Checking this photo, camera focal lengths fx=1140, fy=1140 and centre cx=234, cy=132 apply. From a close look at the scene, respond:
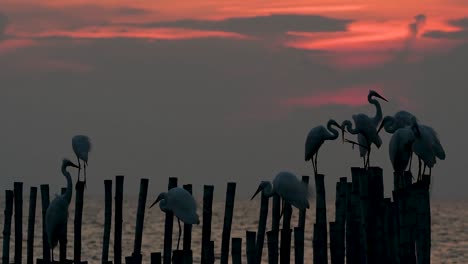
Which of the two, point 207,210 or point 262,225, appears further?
point 262,225

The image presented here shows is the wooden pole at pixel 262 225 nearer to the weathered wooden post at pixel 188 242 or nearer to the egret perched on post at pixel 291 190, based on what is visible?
the egret perched on post at pixel 291 190

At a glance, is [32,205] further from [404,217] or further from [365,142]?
[404,217]

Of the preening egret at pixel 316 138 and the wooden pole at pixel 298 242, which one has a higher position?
the preening egret at pixel 316 138

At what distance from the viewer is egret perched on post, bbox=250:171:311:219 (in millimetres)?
19156

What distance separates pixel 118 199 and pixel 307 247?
36.6 m

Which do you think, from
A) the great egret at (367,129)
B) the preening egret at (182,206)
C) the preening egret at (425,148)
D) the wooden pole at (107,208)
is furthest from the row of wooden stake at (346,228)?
the great egret at (367,129)

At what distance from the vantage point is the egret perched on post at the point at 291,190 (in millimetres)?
19156

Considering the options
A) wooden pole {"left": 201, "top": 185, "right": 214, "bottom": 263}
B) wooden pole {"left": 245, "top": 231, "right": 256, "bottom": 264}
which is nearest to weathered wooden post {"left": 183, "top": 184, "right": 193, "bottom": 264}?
wooden pole {"left": 201, "top": 185, "right": 214, "bottom": 263}

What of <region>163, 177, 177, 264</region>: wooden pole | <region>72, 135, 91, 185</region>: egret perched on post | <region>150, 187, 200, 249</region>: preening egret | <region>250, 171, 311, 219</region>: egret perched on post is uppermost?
<region>72, 135, 91, 185</region>: egret perched on post

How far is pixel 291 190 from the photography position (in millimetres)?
19250

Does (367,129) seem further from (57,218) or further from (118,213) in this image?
(57,218)

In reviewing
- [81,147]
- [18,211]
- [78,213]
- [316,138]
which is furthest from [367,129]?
[18,211]

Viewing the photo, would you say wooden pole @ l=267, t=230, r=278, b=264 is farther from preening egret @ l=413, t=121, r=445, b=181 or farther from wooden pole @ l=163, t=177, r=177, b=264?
preening egret @ l=413, t=121, r=445, b=181

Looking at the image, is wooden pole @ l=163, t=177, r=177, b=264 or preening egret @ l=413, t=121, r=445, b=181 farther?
wooden pole @ l=163, t=177, r=177, b=264
